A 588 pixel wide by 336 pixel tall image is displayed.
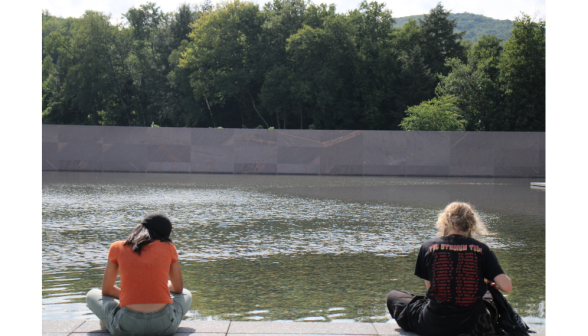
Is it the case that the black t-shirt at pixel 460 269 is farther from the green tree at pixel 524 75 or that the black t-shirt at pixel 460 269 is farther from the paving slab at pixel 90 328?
the green tree at pixel 524 75

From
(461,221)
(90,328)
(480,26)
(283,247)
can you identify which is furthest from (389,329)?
(480,26)

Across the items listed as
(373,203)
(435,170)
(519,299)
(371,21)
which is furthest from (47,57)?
(519,299)

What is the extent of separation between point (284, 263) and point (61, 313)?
2778mm

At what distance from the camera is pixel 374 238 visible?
8680mm

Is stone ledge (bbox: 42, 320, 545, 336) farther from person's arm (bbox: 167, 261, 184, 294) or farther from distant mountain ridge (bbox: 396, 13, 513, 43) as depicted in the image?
distant mountain ridge (bbox: 396, 13, 513, 43)

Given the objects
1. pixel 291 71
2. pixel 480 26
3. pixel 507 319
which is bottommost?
pixel 507 319

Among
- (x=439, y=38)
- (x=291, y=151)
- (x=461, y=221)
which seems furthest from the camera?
(x=439, y=38)

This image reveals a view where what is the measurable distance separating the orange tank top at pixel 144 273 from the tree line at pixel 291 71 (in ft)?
134

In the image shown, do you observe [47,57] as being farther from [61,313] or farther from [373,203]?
[61,313]

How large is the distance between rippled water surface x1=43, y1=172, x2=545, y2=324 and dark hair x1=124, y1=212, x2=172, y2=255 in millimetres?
1105

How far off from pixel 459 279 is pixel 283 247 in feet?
13.8

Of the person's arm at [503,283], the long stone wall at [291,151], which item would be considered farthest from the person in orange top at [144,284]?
the long stone wall at [291,151]

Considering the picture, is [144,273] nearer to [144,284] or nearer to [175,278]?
[144,284]

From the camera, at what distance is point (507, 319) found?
3.85 metres
